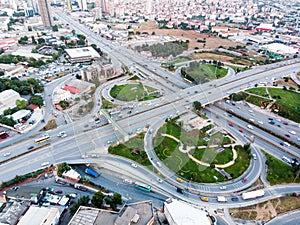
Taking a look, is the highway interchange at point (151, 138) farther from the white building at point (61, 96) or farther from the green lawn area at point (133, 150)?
the white building at point (61, 96)

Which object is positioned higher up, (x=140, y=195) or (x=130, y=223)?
(x=130, y=223)

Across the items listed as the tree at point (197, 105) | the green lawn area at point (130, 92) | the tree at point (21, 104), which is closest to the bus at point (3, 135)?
the tree at point (21, 104)

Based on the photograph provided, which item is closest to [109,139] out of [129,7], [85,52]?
[85,52]

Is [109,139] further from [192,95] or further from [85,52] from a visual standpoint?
[85,52]

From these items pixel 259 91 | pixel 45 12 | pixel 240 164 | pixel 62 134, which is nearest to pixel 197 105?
pixel 240 164

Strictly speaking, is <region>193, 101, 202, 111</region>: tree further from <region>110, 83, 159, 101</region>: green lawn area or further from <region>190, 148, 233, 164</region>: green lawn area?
<region>190, 148, 233, 164</region>: green lawn area

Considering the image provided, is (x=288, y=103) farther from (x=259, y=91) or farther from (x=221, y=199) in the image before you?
(x=221, y=199)
